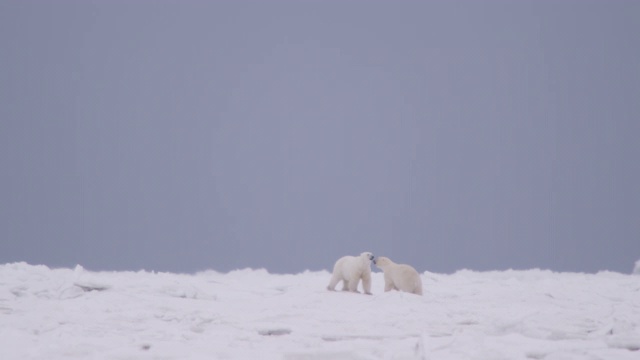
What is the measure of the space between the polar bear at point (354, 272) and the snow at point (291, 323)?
126 centimetres

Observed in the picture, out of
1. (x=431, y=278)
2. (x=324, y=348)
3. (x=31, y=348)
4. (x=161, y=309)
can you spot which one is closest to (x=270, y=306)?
(x=161, y=309)

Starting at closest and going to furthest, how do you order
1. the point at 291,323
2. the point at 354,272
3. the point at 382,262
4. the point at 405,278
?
the point at 291,323 → the point at 405,278 → the point at 354,272 → the point at 382,262

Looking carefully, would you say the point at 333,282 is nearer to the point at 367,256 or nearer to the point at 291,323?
the point at 367,256

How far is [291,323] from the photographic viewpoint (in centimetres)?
800

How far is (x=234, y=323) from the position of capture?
788cm

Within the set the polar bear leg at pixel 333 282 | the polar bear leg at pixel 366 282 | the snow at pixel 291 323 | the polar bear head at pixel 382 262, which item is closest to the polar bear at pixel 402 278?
the polar bear head at pixel 382 262

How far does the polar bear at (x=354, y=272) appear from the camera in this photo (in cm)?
1280

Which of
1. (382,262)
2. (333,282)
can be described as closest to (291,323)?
(333,282)

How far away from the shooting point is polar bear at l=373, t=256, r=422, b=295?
12.1m

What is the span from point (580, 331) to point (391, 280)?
5.34 metres

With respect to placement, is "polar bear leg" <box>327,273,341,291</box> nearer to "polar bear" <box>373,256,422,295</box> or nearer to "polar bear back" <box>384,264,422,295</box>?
"polar bear" <box>373,256,422,295</box>

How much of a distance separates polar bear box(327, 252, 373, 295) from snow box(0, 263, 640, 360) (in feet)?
4.12

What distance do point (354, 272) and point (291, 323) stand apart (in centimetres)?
490

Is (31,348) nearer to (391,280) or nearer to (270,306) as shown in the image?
(270,306)
